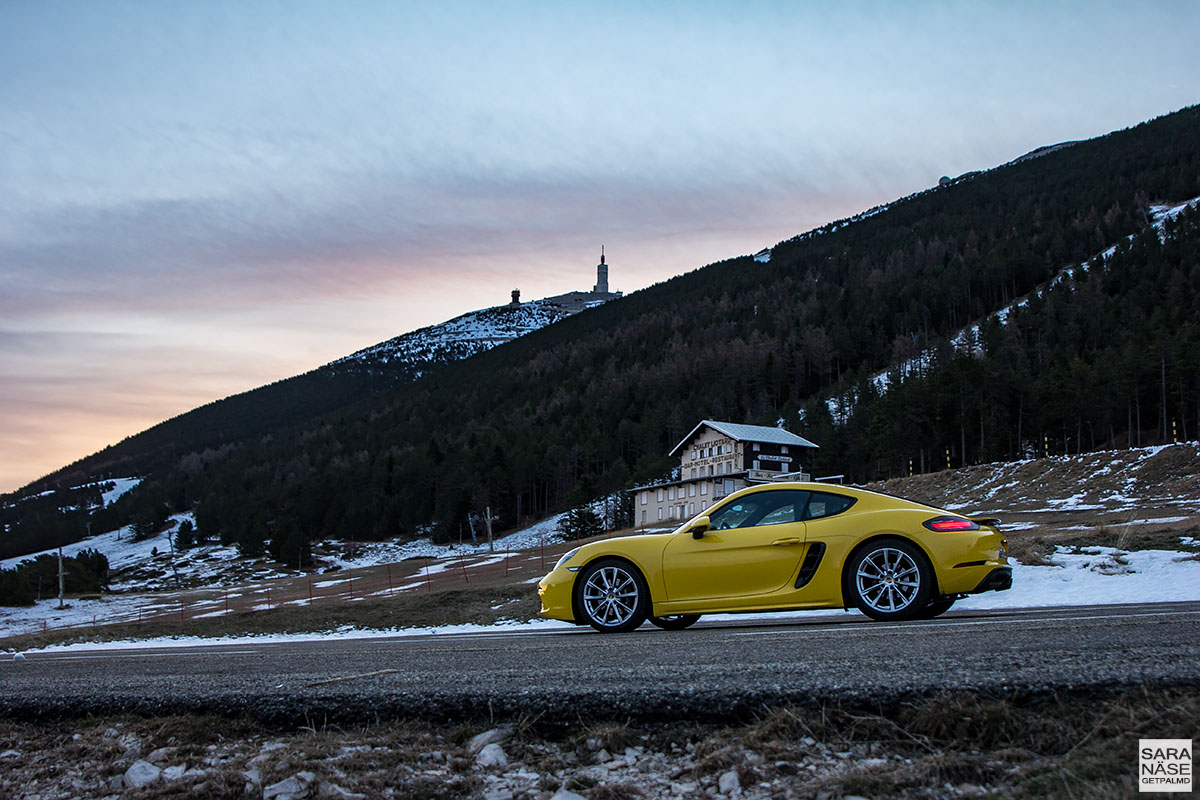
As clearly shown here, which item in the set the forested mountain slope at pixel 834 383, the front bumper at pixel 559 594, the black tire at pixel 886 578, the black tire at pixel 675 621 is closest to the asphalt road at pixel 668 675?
the black tire at pixel 886 578

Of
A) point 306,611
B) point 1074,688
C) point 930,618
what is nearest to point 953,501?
point 306,611

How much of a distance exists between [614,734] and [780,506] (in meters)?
5.24

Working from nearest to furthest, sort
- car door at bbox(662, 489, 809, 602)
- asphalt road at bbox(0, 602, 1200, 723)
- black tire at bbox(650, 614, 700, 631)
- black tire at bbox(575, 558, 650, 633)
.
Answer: asphalt road at bbox(0, 602, 1200, 723) < car door at bbox(662, 489, 809, 602) < black tire at bbox(575, 558, 650, 633) < black tire at bbox(650, 614, 700, 631)

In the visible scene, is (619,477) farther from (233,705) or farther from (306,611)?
(233,705)

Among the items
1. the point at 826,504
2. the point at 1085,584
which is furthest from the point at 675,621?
the point at 1085,584

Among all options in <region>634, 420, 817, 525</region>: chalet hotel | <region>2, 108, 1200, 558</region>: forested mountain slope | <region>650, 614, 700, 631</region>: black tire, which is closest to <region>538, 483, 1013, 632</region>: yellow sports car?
<region>650, 614, 700, 631</region>: black tire

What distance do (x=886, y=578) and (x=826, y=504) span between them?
35.7 inches

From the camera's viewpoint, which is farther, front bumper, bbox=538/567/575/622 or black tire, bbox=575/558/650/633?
front bumper, bbox=538/567/575/622

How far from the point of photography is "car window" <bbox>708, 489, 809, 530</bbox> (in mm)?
8727

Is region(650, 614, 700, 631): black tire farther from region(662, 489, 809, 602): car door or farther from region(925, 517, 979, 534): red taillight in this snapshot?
region(925, 517, 979, 534): red taillight

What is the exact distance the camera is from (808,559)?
8.42 meters

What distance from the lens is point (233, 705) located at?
16.5ft

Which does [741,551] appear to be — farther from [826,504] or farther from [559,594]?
[559,594]

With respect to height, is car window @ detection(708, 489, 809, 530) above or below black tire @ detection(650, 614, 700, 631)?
above
